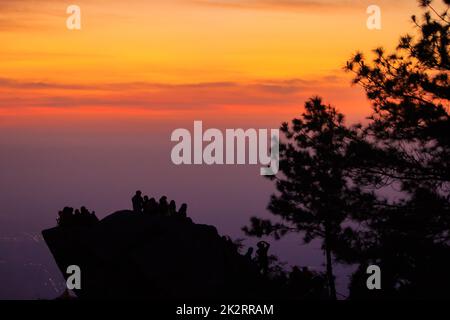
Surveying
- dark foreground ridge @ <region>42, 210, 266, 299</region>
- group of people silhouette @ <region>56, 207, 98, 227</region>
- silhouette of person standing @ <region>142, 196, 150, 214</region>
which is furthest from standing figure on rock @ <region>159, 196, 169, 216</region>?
group of people silhouette @ <region>56, 207, 98, 227</region>

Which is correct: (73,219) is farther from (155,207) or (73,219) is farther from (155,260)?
(155,260)

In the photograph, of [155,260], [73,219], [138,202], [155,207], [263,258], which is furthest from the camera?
[138,202]

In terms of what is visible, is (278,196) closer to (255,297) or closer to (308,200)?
(308,200)

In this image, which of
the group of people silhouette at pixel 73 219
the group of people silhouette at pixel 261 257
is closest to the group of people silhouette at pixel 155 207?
the group of people silhouette at pixel 73 219

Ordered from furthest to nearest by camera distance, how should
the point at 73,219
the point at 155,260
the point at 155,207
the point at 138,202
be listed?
1. the point at 138,202
2. the point at 155,207
3. the point at 73,219
4. the point at 155,260

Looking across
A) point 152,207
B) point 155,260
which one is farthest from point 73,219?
point 155,260

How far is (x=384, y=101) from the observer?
21.2 metres

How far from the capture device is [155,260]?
2038 centimetres

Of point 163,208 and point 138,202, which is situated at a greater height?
point 138,202

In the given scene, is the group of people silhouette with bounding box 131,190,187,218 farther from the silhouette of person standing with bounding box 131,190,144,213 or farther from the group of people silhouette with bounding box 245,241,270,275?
the group of people silhouette with bounding box 245,241,270,275

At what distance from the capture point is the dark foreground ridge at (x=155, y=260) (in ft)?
65.7

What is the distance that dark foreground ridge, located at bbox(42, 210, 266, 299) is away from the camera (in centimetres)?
2003
